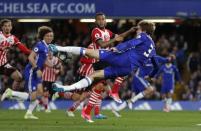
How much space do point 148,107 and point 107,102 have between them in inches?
65.8

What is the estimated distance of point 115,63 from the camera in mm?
16375

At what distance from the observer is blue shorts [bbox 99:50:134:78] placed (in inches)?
643

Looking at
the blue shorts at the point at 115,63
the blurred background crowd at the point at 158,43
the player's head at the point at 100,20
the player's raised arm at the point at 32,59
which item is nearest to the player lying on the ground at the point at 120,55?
the blue shorts at the point at 115,63

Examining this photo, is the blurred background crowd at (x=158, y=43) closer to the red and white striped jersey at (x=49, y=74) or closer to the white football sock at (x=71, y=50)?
the red and white striped jersey at (x=49, y=74)

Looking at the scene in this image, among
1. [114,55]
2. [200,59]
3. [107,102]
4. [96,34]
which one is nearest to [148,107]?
[107,102]

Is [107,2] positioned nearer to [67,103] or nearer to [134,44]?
[67,103]

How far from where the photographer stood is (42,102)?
2544cm

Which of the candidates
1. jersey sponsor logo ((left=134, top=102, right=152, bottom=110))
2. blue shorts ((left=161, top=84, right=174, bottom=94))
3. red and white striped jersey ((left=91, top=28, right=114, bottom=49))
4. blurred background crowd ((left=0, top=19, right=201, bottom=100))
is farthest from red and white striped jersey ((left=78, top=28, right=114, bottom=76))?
blurred background crowd ((left=0, top=19, right=201, bottom=100))

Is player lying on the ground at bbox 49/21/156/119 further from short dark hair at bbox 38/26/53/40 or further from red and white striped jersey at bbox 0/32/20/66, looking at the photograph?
red and white striped jersey at bbox 0/32/20/66

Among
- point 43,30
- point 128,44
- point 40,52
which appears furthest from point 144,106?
point 128,44

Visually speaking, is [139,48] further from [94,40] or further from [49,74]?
[49,74]

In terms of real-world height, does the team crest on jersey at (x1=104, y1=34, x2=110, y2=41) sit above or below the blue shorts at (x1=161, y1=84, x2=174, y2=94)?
above

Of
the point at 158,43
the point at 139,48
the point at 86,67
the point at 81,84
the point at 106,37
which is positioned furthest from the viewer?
the point at 158,43

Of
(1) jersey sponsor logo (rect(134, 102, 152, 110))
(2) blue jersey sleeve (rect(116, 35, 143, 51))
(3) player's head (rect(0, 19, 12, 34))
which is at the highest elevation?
(3) player's head (rect(0, 19, 12, 34))
